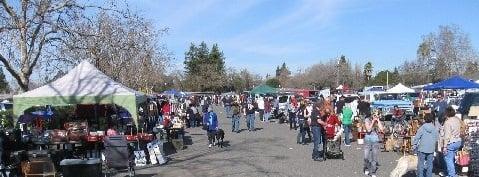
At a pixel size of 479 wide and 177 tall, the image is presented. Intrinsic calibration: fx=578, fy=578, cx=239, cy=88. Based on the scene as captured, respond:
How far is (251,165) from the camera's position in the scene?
14.7 m

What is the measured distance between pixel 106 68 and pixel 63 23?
1756 cm

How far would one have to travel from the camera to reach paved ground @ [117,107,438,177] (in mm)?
13344

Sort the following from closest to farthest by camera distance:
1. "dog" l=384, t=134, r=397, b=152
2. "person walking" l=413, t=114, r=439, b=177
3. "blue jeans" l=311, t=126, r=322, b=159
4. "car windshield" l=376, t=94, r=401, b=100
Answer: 1. "person walking" l=413, t=114, r=439, b=177
2. "blue jeans" l=311, t=126, r=322, b=159
3. "dog" l=384, t=134, r=397, b=152
4. "car windshield" l=376, t=94, r=401, b=100

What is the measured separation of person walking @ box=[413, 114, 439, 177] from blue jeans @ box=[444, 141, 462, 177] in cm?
72

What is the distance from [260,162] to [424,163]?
16.1 ft

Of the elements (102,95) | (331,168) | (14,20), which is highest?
(14,20)

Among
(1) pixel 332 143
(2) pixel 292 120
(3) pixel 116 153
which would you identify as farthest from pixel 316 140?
(2) pixel 292 120

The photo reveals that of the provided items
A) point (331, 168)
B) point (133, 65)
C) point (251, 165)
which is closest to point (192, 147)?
point (251, 165)

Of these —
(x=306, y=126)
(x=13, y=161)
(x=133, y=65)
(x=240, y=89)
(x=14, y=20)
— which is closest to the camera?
(x=13, y=161)

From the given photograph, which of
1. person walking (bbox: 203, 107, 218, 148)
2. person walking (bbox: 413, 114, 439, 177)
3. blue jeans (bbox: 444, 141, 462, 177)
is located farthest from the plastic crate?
person walking (bbox: 203, 107, 218, 148)

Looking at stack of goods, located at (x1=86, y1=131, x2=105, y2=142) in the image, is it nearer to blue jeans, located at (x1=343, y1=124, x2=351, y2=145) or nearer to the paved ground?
the paved ground

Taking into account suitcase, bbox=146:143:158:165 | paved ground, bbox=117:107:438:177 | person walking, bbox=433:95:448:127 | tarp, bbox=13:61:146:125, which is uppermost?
tarp, bbox=13:61:146:125

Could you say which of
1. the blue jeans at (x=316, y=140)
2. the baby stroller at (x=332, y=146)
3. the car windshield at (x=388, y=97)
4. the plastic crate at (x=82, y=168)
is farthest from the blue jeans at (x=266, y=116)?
the plastic crate at (x=82, y=168)

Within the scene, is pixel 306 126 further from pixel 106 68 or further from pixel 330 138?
pixel 106 68
